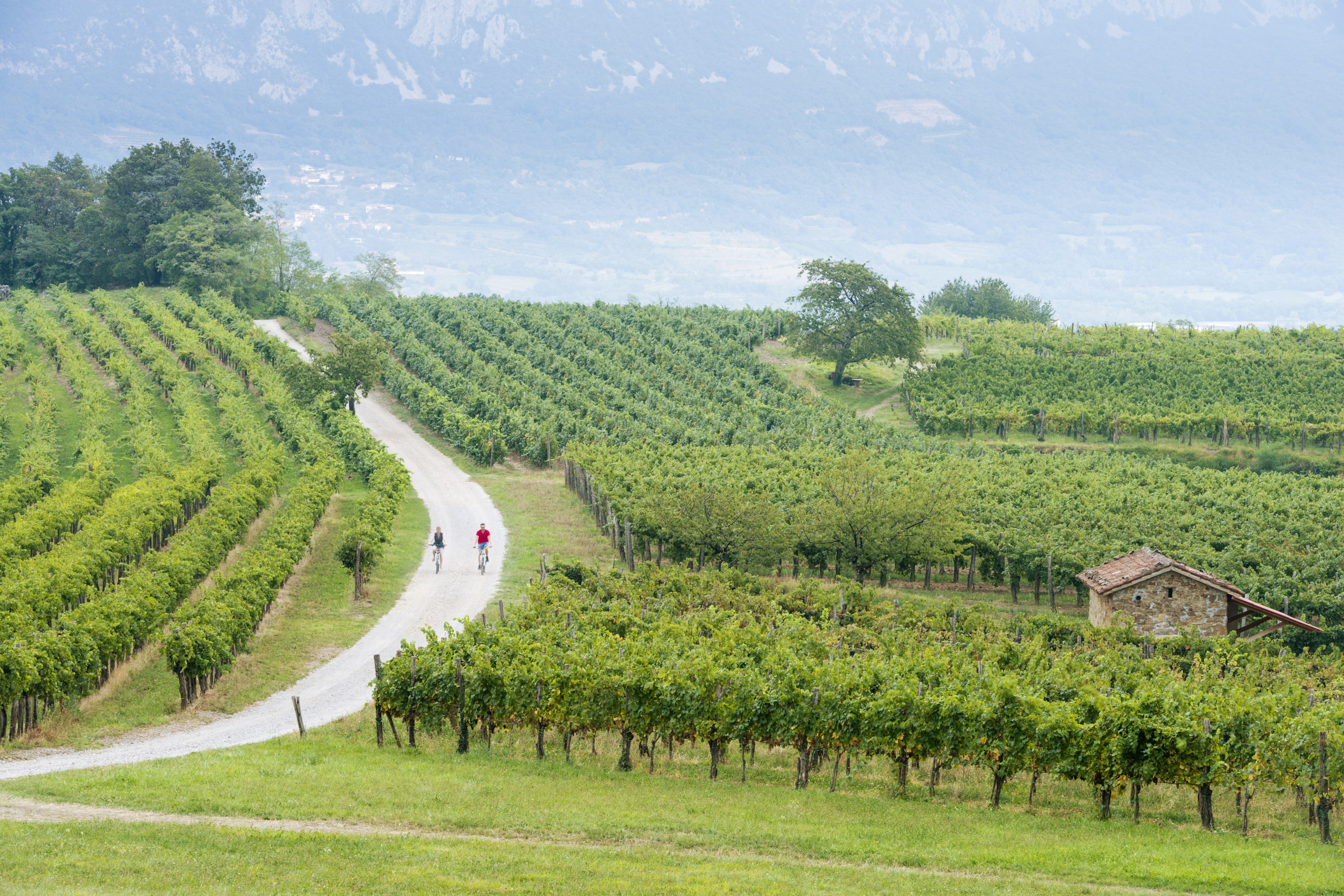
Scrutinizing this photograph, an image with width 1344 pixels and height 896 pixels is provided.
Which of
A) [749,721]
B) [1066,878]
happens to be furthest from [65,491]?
[1066,878]

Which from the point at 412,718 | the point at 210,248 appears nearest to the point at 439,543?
the point at 412,718

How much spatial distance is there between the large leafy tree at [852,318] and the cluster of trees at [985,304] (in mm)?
47396

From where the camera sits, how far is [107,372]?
82875 mm

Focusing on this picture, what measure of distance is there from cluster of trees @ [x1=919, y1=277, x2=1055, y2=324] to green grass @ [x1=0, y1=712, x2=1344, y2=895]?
4662 inches

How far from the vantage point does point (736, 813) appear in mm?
22234


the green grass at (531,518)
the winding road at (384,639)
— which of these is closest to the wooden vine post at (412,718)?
the winding road at (384,639)

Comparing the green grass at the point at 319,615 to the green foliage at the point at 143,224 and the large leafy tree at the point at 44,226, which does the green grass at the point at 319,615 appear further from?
the large leafy tree at the point at 44,226

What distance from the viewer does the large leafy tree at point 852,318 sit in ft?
298

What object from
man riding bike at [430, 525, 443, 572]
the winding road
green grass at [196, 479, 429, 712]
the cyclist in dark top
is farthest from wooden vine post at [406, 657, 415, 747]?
the cyclist in dark top

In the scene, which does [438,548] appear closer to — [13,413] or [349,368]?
[349,368]

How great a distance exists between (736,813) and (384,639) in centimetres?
1895

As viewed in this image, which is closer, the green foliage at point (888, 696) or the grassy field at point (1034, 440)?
the green foliage at point (888, 696)

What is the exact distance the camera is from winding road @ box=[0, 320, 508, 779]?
2738 centimetres

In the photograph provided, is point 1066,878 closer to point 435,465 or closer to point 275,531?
point 275,531
